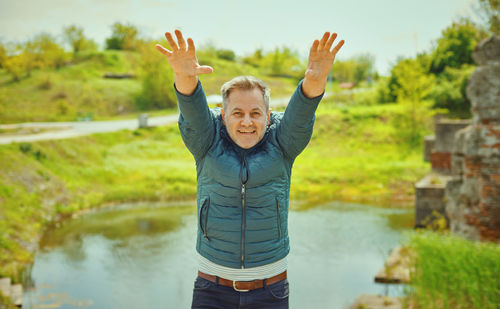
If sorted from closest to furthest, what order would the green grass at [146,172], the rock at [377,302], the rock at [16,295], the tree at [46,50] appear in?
the rock at [377,302], the rock at [16,295], the green grass at [146,172], the tree at [46,50]

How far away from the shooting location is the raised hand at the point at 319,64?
6.36 ft

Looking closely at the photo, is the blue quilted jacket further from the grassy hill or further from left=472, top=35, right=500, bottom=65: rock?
the grassy hill

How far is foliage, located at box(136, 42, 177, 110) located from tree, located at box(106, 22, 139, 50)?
507 inches

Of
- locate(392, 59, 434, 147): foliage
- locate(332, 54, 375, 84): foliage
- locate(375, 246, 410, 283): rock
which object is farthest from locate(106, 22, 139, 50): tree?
locate(375, 246, 410, 283): rock

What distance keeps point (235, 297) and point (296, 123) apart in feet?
2.54

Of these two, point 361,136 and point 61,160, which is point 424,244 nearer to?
point 61,160

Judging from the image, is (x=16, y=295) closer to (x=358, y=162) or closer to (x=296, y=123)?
(x=296, y=123)

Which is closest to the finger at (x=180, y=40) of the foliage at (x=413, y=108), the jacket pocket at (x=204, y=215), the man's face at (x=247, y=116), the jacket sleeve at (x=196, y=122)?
the jacket sleeve at (x=196, y=122)

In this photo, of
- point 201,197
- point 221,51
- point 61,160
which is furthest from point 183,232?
point 221,51

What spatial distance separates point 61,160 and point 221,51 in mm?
23438

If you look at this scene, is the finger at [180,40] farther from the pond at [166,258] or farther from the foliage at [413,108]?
the foliage at [413,108]

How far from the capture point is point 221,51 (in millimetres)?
36344

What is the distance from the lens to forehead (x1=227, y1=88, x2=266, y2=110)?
6.74 feet

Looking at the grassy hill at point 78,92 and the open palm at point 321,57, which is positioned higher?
the grassy hill at point 78,92
